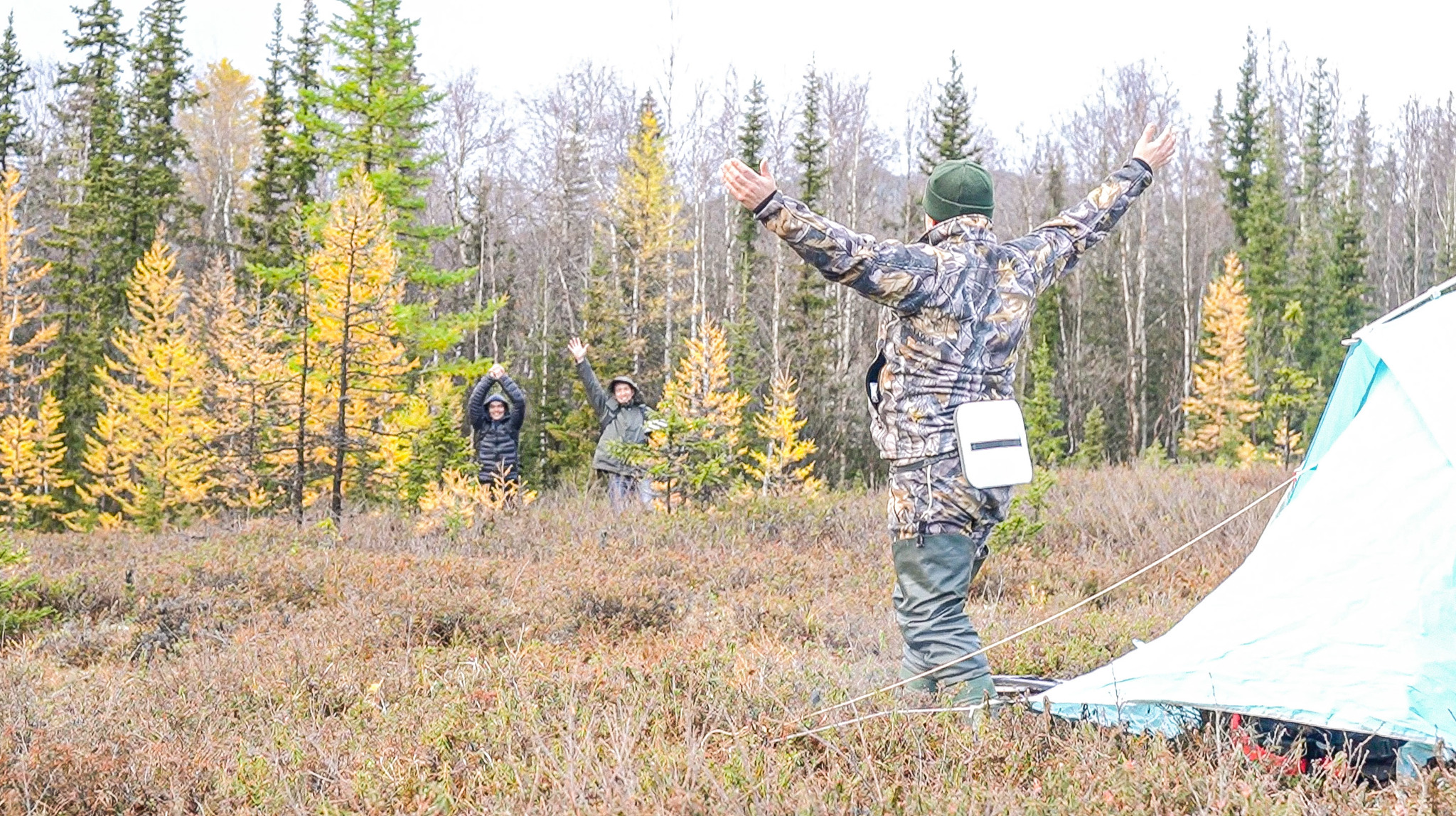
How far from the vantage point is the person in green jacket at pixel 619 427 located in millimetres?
13531

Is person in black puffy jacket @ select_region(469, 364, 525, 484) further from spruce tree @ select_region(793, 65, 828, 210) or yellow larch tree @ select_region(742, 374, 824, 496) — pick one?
spruce tree @ select_region(793, 65, 828, 210)

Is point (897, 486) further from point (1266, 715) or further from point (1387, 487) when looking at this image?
point (1387, 487)

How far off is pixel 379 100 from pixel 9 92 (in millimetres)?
16853

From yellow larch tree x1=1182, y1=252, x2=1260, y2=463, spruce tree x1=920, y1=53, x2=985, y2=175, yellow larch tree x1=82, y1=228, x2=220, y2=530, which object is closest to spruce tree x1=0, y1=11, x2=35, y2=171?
yellow larch tree x1=82, y1=228, x2=220, y2=530

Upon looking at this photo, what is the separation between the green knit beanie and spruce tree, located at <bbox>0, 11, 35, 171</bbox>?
125 feet

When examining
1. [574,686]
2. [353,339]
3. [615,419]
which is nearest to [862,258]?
[574,686]

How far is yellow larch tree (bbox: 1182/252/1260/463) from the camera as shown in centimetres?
3259

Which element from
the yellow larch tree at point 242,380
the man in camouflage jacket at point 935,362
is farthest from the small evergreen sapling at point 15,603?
the yellow larch tree at point 242,380

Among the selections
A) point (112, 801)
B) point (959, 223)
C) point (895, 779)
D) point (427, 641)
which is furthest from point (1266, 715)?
point (427, 641)

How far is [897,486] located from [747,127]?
3235 cm

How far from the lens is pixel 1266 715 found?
3611 millimetres

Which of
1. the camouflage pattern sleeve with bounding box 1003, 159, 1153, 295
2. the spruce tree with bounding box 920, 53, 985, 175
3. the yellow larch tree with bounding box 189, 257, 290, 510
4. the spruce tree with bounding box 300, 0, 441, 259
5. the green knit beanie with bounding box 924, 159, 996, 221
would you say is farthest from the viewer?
the spruce tree with bounding box 920, 53, 985, 175

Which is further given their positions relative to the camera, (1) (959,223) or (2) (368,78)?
(2) (368,78)

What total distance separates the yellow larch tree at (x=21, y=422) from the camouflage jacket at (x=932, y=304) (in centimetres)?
2410
